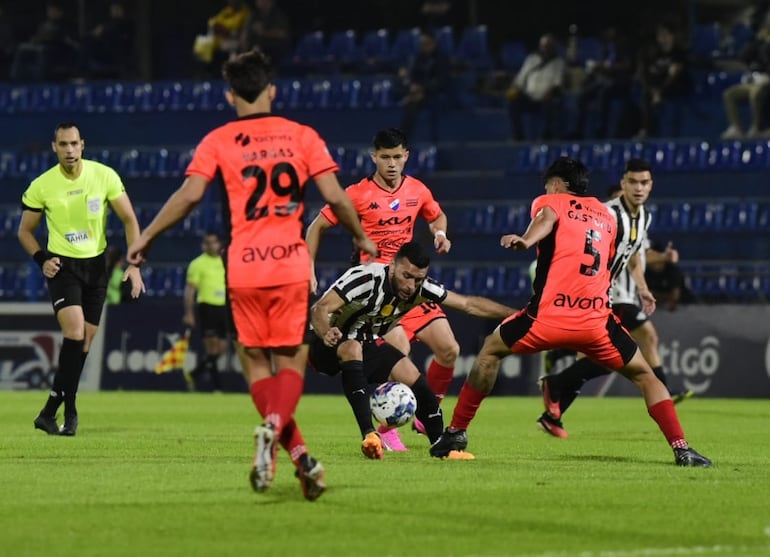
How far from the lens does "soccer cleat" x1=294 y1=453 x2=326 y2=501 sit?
808 cm

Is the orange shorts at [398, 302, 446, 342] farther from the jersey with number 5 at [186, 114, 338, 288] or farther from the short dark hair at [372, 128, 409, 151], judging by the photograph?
the jersey with number 5 at [186, 114, 338, 288]

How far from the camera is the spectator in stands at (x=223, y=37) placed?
96.6 ft

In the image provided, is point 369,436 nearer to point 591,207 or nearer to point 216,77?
point 591,207

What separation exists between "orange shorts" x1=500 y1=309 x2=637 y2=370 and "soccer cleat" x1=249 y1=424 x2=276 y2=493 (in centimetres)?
322

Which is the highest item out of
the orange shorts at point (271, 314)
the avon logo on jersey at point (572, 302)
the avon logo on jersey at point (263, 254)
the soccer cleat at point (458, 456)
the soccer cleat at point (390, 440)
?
the avon logo on jersey at point (263, 254)

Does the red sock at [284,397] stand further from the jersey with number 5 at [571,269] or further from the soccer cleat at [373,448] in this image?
the jersey with number 5 at [571,269]

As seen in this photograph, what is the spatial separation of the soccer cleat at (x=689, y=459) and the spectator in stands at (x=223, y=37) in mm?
19606

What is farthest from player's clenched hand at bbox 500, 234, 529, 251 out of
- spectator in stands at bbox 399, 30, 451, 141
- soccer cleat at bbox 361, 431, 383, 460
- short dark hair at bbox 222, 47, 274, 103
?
spectator in stands at bbox 399, 30, 451, 141

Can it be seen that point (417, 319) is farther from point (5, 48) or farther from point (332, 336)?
point (5, 48)

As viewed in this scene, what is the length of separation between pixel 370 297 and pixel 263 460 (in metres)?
3.35

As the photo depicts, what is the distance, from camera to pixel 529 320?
10.9m

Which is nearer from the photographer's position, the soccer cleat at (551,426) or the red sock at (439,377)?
the red sock at (439,377)

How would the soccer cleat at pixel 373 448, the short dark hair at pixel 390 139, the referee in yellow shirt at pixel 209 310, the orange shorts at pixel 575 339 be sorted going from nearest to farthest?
the orange shorts at pixel 575 339 < the soccer cleat at pixel 373 448 < the short dark hair at pixel 390 139 < the referee in yellow shirt at pixel 209 310

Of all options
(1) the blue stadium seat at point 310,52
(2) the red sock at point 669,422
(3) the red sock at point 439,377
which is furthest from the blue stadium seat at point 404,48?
(2) the red sock at point 669,422
